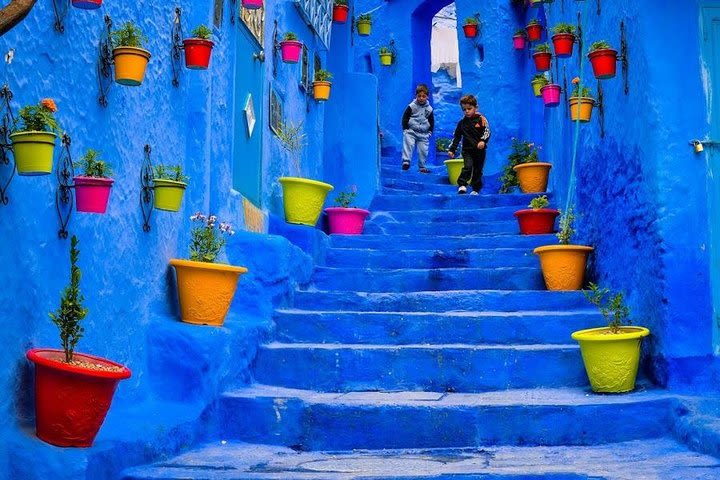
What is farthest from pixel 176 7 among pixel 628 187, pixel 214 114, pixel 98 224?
pixel 628 187

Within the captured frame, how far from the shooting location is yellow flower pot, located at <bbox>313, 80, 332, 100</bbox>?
36.1 ft

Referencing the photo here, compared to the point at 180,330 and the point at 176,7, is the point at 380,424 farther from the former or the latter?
the point at 176,7

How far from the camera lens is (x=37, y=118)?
3965mm

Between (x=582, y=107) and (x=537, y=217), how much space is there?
5.63 feet

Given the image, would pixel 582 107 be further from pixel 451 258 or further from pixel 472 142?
pixel 472 142

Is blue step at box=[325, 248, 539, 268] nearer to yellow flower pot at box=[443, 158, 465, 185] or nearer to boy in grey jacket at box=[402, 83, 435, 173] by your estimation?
yellow flower pot at box=[443, 158, 465, 185]

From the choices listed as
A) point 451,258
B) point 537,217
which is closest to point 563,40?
point 537,217

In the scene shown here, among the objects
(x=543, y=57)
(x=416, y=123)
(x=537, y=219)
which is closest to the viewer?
(x=537, y=219)

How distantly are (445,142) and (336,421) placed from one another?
41.1ft

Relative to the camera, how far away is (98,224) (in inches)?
196

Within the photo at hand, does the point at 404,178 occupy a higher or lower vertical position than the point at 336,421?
higher

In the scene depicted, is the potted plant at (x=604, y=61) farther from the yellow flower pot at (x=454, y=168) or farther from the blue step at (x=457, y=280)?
the yellow flower pot at (x=454, y=168)

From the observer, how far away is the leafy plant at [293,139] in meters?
9.69

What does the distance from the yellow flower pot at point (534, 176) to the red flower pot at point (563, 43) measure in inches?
109
